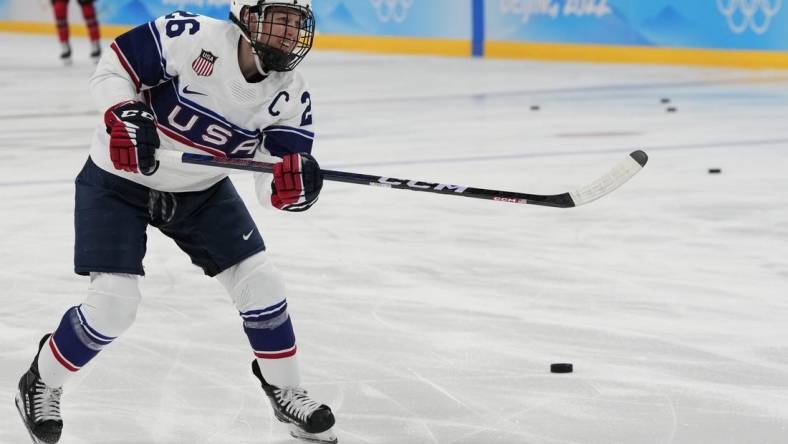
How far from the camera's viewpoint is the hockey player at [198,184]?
94.8 inches

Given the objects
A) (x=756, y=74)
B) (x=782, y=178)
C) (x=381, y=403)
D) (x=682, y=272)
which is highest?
(x=756, y=74)

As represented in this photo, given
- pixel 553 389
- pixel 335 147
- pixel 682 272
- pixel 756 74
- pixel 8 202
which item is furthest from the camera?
pixel 756 74

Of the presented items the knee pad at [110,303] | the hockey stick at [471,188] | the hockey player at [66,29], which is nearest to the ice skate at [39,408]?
the knee pad at [110,303]

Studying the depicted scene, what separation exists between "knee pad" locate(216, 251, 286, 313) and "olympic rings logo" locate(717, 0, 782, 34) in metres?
8.13

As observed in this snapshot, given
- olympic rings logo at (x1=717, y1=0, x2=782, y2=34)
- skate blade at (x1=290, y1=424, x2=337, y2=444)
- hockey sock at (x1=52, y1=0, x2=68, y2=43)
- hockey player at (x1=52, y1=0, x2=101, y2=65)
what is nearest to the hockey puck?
skate blade at (x1=290, y1=424, x2=337, y2=444)

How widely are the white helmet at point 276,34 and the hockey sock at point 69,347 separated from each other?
565 mm

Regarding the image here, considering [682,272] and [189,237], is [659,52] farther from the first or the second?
[189,237]

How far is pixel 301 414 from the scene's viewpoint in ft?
8.14

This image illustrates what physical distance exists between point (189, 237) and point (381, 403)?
51 centimetres

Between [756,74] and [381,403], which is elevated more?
[756,74]

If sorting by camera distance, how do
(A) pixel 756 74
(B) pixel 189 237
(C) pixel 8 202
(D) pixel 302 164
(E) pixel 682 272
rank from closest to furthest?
(D) pixel 302 164, (B) pixel 189 237, (E) pixel 682 272, (C) pixel 8 202, (A) pixel 756 74

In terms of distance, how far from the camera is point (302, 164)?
2.35m

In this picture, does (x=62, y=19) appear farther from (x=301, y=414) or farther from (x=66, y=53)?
(x=301, y=414)

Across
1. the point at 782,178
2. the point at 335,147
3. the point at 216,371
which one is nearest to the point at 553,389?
the point at 216,371
